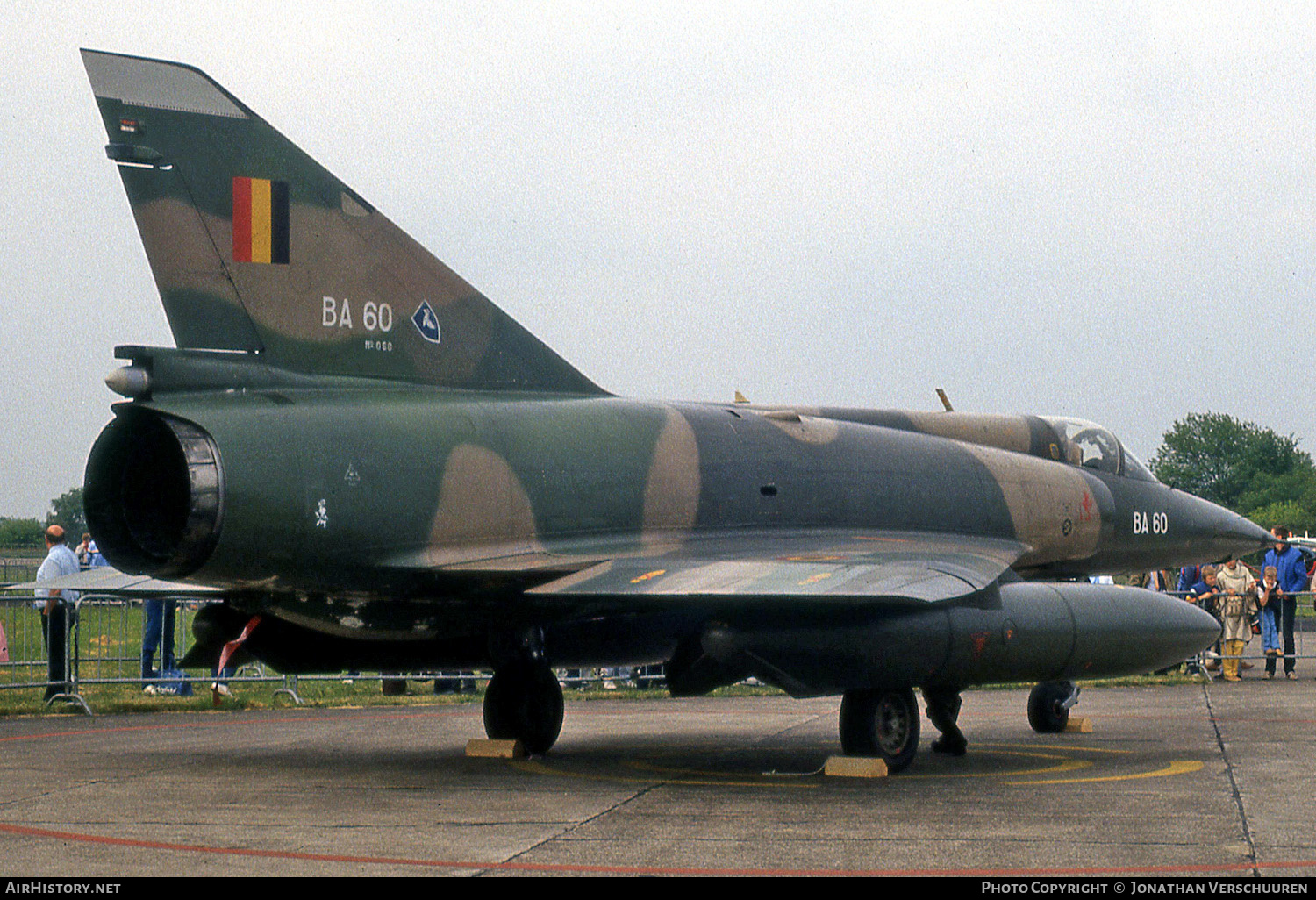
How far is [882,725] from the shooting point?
10180 millimetres

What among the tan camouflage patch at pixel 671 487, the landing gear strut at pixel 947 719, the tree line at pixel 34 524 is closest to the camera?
the tan camouflage patch at pixel 671 487

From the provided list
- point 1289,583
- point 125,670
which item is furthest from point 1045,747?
point 125,670

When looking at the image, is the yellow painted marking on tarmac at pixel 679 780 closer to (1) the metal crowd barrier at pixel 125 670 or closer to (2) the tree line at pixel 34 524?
(1) the metal crowd barrier at pixel 125 670

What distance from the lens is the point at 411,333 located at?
10164mm

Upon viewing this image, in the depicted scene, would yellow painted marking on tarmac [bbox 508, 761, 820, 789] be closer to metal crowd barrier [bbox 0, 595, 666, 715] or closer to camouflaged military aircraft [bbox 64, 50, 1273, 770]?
camouflaged military aircraft [bbox 64, 50, 1273, 770]

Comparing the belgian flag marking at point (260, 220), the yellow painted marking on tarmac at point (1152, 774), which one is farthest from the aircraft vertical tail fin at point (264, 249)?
the yellow painted marking on tarmac at point (1152, 774)

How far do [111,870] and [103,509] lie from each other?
338 cm

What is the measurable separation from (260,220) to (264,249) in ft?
0.66

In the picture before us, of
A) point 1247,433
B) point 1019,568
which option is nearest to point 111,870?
point 1019,568

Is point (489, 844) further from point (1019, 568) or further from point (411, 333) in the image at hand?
point (1019, 568)

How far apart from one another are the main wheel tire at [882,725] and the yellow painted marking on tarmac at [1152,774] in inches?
36.4

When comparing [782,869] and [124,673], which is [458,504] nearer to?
[782,869]

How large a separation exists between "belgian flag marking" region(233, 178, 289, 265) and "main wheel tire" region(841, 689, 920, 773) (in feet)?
15.7

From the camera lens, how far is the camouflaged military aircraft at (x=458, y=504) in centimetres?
894
